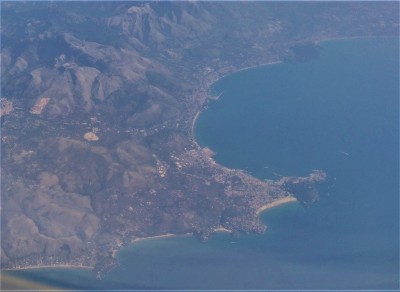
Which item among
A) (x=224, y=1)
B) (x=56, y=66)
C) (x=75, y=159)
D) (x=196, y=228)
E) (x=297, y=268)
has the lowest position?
(x=297, y=268)

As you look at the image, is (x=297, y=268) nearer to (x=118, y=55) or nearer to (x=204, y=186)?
(x=204, y=186)

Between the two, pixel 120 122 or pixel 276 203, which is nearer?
pixel 276 203

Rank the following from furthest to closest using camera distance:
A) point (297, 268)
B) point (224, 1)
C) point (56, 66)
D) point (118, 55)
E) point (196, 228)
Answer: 1. point (224, 1)
2. point (118, 55)
3. point (56, 66)
4. point (196, 228)
5. point (297, 268)

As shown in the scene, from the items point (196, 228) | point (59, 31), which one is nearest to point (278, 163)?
point (196, 228)

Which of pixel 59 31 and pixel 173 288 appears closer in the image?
pixel 173 288

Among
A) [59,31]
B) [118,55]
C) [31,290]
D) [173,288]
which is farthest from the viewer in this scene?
[59,31]

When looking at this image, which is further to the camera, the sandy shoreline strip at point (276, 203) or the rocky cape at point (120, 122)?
the sandy shoreline strip at point (276, 203)

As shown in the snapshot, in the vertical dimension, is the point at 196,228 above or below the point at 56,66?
below

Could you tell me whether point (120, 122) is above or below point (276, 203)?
above

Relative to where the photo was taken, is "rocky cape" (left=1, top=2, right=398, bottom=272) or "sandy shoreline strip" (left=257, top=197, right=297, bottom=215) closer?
"rocky cape" (left=1, top=2, right=398, bottom=272)

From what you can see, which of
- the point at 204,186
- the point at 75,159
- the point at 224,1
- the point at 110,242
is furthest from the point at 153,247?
the point at 224,1
